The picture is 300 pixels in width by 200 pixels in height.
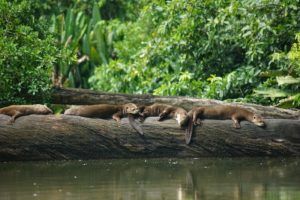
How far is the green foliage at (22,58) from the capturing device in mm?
12625

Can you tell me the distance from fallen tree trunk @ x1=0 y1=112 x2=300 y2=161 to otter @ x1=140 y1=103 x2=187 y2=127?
0.46ft

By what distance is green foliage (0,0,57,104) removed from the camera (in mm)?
12625

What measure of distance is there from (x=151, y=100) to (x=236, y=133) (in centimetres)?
192

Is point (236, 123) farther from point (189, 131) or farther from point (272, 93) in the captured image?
point (272, 93)

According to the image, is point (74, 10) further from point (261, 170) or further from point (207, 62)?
point (261, 170)

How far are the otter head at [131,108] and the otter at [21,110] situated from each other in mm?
1179

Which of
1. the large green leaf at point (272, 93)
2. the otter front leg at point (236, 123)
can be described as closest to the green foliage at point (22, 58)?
the otter front leg at point (236, 123)

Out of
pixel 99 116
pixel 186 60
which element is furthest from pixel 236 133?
pixel 186 60

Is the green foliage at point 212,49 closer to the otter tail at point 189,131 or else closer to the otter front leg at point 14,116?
the otter tail at point 189,131

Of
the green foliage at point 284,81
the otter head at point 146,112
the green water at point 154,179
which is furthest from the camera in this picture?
the green foliage at point 284,81

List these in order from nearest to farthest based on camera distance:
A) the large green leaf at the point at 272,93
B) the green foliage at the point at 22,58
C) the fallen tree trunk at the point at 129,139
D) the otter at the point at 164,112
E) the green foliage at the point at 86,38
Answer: the fallen tree trunk at the point at 129,139 → the otter at the point at 164,112 → the green foliage at the point at 22,58 → the large green leaf at the point at 272,93 → the green foliage at the point at 86,38

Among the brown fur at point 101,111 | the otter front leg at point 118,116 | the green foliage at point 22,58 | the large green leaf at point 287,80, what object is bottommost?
the otter front leg at point 118,116

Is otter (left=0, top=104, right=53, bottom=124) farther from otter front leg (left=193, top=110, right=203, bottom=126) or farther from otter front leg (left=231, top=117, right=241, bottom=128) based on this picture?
otter front leg (left=231, top=117, right=241, bottom=128)

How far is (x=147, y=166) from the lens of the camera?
11.0 m
